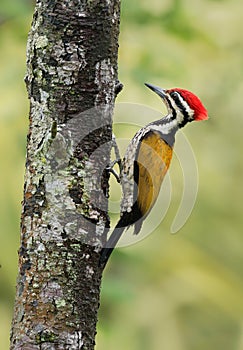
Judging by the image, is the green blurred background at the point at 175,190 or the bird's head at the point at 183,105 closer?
the bird's head at the point at 183,105

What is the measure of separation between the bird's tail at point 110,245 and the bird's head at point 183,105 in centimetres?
75

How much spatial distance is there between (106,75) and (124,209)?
96 cm

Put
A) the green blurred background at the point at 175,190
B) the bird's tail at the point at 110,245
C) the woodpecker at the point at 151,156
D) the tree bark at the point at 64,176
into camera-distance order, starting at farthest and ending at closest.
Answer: the green blurred background at the point at 175,190 → the woodpecker at the point at 151,156 → the bird's tail at the point at 110,245 → the tree bark at the point at 64,176

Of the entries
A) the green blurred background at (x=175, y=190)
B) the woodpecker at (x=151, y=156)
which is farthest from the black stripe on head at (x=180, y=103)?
the green blurred background at (x=175, y=190)

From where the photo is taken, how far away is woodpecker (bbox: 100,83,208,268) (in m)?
4.02

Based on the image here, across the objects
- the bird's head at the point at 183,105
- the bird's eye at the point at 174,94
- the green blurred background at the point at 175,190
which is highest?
the green blurred background at the point at 175,190

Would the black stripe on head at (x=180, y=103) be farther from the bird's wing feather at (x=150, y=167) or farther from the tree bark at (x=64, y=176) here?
the tree bark at (x=64, y=176)

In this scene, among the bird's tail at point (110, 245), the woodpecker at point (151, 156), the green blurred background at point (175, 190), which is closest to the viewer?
the bird's tail at point (110, 245)

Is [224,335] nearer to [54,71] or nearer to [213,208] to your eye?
[213,208]

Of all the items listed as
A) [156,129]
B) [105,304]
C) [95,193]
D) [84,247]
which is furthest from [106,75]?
[105,304]

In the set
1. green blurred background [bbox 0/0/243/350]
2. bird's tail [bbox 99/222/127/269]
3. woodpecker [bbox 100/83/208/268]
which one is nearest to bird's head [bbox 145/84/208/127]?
woodpecker [bbox 100/83/208/268]

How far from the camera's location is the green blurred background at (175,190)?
23.0 ft

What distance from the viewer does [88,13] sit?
313 cm

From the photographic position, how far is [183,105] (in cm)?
427
